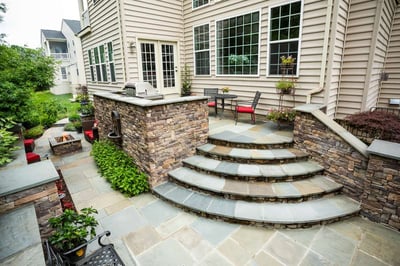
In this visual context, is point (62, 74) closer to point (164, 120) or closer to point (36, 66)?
point (36, 66)

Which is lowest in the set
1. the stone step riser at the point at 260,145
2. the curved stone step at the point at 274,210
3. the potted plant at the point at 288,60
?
the curved stone step at the point at 274,210

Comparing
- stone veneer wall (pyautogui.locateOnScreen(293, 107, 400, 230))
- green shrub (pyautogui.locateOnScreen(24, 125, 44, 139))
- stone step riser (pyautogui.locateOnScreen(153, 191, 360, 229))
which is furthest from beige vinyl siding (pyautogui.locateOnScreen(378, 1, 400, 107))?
green shrub (pyautogui.locateOnScreen(24, 125, 44, 139))

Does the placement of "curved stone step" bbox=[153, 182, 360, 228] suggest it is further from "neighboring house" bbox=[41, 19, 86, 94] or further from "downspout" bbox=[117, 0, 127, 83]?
"neighboring house" bbox=[41, 19, 86, 94]

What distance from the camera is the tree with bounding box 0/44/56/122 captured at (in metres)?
4.81

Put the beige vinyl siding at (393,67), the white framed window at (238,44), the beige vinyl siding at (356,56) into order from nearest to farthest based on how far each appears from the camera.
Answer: the beige vinyl siding at (356,56), the beige vinyl siding at (393,67), the white framed window at (238,44)

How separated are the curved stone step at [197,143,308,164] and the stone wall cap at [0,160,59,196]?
8.83ft

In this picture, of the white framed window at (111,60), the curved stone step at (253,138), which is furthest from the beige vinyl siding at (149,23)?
the curved stone step at (253,138)

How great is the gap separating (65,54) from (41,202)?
2980 cm

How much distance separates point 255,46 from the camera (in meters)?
6.13

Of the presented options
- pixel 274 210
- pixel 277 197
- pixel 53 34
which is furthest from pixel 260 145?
pixel 53 34

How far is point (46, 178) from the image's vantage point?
231cm

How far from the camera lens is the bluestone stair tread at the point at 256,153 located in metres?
3.92

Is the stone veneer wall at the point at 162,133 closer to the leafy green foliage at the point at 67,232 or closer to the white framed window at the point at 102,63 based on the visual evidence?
the leafy green foliage at the point at 67,232

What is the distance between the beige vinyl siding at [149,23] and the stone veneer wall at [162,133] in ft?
9.59
